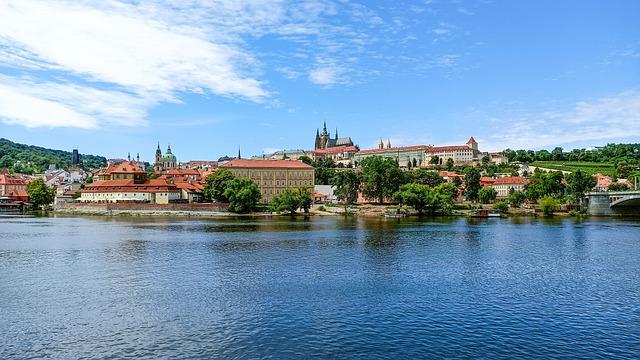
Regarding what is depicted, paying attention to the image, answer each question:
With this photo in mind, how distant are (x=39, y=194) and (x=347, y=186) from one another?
73.4m

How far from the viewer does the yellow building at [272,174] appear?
138 metres

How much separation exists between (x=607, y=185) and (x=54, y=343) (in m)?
156

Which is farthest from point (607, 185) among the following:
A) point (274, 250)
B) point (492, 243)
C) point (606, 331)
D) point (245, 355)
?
point (245, 355)

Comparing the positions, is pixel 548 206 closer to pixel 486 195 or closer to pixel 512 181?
pixel 486 195

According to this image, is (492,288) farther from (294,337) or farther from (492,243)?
(492,243)

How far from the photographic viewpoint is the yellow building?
138 metres

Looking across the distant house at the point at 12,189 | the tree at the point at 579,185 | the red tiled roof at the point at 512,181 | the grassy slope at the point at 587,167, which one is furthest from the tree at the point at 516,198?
the distant house at the point at 12,189

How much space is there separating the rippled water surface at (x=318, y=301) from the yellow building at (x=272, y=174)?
86932 mm

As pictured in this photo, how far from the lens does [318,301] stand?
27625mm

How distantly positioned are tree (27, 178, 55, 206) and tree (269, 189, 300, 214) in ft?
197

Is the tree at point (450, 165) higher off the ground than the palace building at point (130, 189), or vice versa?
the tree at point (450, 165)

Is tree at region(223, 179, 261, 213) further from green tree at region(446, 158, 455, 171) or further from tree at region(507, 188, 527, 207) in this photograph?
green tree at region(446, 158, 455, 171)

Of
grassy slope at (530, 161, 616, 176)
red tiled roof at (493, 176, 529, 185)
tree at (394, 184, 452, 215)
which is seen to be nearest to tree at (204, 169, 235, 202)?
tree at (394, 184, 452, 215)

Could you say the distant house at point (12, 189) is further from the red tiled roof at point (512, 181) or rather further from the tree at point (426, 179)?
the red tiled roof at point (512, 181)
